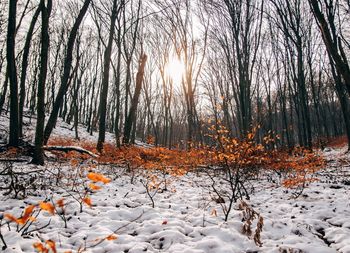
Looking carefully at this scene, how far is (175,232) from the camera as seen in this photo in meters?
3.16

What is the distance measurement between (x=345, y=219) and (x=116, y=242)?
312 cm

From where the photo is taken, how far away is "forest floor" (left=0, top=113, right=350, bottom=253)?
280 cm

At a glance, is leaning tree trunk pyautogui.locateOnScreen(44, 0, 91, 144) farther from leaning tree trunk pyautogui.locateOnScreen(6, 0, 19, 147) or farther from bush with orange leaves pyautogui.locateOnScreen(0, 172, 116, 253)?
bush with orange leaves pyautogui.locateOnScreen(0, 172, 116, 253)

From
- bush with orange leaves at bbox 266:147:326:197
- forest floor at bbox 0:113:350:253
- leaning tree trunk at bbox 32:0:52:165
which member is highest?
leaning tree trunk at bbox 32:0:52:165

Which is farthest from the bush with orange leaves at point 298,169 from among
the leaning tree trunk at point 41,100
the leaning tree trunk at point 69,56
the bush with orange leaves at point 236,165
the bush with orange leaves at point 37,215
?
the leaning tree trunk at point 69,56

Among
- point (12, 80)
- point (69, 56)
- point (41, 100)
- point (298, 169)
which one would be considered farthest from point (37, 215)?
point (12, 80)

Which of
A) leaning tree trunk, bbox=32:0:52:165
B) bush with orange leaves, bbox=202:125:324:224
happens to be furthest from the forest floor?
leaning tree trunk, bbox=32:0:52:165

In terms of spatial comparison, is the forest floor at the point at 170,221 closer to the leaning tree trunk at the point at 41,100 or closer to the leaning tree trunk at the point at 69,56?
the leaning tree trunk at the point at 41,100

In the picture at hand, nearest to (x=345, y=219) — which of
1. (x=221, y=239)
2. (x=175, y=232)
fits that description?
(x=221, y=239)

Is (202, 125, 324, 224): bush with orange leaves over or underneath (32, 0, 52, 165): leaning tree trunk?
underneath

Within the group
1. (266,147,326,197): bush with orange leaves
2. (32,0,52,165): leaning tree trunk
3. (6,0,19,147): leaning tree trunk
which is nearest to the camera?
(266,147,326,197): bush with orange leaves

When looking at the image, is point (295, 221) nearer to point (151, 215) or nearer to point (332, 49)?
point (151, 215)

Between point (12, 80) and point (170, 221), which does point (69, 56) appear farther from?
point (170, 221)

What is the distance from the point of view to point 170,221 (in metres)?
3.58
